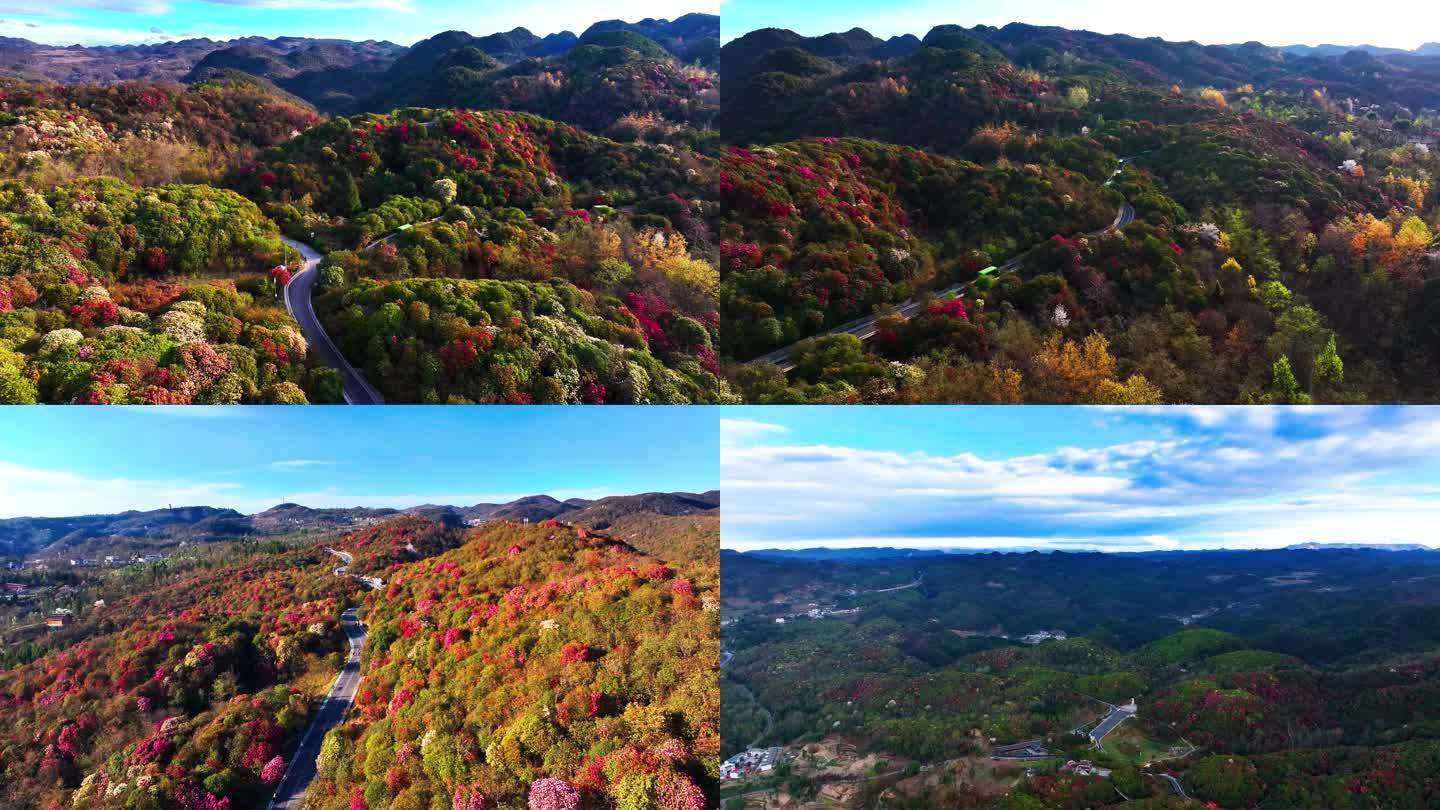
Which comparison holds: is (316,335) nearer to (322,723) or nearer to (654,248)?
(654,248)

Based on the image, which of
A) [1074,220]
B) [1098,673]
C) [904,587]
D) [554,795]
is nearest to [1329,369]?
[1074,220]

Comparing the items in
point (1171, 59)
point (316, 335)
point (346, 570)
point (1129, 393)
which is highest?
point (1171, 59)

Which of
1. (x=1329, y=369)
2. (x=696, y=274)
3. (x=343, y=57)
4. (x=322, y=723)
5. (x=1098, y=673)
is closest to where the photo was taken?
(x=322, y=723)

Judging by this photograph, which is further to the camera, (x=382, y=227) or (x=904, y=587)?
(x=382, y=227)

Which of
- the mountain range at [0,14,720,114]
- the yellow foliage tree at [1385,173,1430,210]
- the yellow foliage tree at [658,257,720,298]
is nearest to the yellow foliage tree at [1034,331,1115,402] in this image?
the yellow foliage tree at [658,257,720,298]

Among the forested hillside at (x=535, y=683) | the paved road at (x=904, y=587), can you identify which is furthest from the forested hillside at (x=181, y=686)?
the paved road at (x=904, y=587)

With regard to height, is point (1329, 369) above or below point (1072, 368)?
above

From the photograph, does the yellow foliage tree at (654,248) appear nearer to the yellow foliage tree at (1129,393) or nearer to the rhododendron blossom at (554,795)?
the yellow foliage tree at (1129,393)
